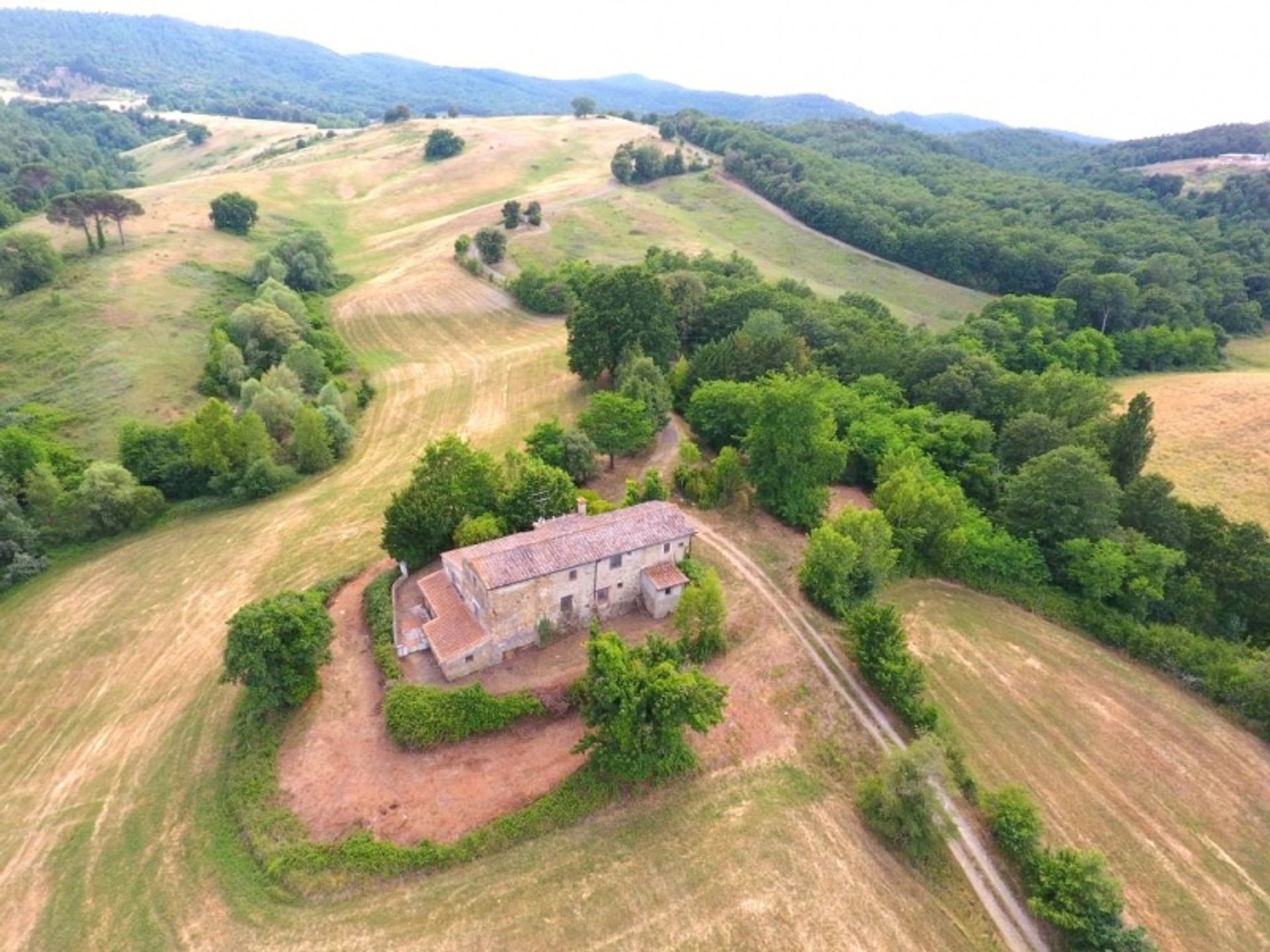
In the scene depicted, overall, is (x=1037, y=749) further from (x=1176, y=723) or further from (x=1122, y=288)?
(x=1122, y=288)

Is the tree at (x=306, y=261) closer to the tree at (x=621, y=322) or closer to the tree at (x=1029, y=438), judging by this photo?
the tree at (x=621, y=322)

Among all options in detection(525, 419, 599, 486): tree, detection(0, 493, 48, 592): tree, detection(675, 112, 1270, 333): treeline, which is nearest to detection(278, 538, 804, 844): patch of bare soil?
detection(525, 419, 599, 486): tree

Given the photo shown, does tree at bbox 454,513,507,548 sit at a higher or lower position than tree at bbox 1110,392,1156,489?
lower

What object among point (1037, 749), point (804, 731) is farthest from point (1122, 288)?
point (804, 731)

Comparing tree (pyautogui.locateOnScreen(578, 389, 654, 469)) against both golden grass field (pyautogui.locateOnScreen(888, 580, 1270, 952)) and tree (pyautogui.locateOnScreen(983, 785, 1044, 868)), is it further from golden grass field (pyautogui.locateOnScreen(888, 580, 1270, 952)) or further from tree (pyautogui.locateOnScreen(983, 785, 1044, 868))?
tree (pyautogui.locateOnScreen(983, 785, 1044, 868))

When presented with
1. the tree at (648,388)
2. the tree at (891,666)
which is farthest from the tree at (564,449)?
the tree at (891,666)
